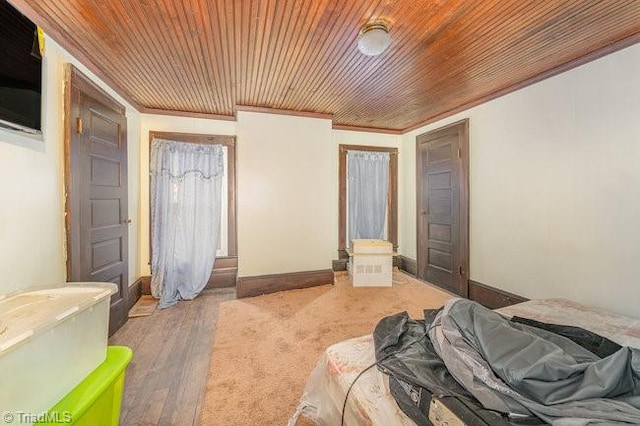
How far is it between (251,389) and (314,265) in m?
2.06

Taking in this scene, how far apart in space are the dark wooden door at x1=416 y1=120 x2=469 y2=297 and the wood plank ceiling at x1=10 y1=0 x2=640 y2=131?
2.03ft

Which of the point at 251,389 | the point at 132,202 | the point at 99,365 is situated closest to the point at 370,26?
the point at 99,365

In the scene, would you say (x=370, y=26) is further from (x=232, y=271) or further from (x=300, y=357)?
(x=232, y=271)

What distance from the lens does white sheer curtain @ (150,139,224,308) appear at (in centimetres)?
324

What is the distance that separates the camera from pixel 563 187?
7.69ft

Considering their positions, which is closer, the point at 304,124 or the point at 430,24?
the point at 430,24

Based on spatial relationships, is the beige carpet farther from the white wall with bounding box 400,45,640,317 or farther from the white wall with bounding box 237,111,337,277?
the white wall with bounding box 400,45,640,317

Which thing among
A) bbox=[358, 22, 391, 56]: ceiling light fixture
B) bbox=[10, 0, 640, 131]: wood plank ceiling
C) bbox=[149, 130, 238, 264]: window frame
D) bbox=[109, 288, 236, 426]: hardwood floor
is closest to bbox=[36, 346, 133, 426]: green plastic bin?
bbox=[109, 288, 236, 426]: hardwood floor

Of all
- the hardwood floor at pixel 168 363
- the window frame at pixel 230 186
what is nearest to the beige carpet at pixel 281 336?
the hardwood floor at pixel 168 363

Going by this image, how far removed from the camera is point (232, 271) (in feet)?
12.2

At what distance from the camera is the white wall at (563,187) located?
77.2 inches

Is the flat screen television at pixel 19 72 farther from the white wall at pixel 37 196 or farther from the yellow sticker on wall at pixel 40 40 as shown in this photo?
the white wall at pixel 37 196

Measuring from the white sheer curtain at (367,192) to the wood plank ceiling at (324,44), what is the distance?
1307 mm

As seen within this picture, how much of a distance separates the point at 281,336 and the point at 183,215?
199cm
